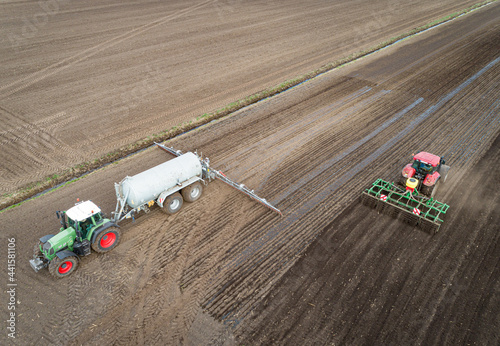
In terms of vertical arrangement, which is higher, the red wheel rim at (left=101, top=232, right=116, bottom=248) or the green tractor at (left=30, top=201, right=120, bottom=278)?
the green tractor at (left=30, top=201, right=120, bottom=278)

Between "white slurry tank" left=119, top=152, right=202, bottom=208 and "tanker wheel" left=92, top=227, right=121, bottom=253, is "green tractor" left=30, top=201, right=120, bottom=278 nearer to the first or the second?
"tanker wheel" left=92, top=227, right=121, bottom=253

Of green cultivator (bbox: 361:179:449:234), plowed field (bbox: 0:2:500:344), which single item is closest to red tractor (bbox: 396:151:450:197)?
green cultivator (bbox: 361:179:449:234)

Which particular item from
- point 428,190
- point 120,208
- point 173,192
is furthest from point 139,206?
point 428,190

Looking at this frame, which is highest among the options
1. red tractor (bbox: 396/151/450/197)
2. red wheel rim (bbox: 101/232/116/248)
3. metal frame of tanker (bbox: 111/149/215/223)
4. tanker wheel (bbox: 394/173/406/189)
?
metal frame of tanker (bbox: 111/149/215/223)

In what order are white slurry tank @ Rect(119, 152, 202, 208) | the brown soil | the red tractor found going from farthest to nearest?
the brown soil → the red tractor → white slurry tank @ Rect(119, 152, 202, 208)

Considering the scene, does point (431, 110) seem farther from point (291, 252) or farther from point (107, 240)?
point (107, 240)

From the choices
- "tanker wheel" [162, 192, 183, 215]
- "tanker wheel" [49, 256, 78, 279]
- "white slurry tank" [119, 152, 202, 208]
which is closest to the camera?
"tanker wheel" [49, 256, 78, 279]

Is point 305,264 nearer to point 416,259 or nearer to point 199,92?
point 416,259
